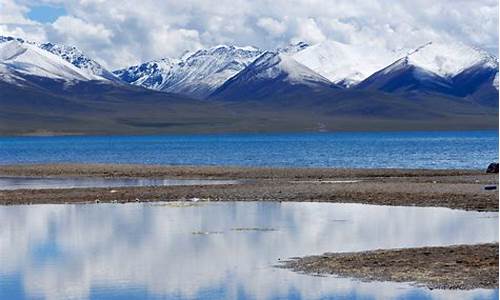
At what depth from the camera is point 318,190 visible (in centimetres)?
4328

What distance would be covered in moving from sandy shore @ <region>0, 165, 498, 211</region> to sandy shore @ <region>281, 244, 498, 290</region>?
10580mm

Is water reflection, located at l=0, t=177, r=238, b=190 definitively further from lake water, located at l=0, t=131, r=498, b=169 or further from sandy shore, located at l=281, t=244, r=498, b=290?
sandy shore, located at l=281, t=244, r=498, b=290

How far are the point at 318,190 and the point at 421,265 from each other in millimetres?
21492

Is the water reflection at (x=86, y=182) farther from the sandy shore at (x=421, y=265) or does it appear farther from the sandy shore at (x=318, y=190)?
the sandy shore at (x=421, y=265)

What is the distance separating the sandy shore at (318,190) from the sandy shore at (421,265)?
10.6 metres

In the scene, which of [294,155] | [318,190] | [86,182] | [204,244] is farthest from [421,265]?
[294,155]

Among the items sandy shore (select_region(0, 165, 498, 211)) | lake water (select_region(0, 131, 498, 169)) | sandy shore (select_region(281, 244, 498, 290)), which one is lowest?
sandy shore (select_region(281, 244, 498, 290))

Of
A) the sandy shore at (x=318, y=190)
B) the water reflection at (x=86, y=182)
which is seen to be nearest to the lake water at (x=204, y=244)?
the sandy shore at (x=318, y=190)

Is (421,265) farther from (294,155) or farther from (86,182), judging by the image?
(294,155)

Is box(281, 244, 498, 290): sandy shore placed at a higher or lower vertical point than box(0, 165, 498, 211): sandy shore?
lower

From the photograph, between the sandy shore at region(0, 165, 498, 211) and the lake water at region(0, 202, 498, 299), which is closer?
the lake water at region(0, 202, 498, 299)

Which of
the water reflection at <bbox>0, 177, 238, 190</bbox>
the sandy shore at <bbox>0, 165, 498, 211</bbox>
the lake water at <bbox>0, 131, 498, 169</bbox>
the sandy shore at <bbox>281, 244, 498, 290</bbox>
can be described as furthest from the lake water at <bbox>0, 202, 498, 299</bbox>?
the lake water at <bbox>0, 131, 498, 169</bbox>

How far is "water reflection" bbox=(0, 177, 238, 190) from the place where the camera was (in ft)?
168

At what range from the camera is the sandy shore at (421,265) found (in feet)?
65.6
